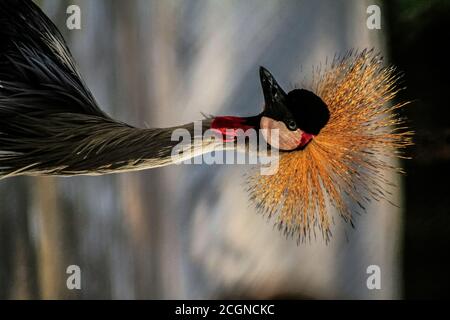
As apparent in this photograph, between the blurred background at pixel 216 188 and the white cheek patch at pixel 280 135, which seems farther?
the blurred background at pixel 216 188

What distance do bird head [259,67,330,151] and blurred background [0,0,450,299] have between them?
0.47ft

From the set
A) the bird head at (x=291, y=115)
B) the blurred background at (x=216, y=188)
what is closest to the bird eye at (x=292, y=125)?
the bird head at (x=291, y=115)

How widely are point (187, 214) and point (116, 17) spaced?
19.5 inches

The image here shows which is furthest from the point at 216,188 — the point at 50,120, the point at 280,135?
the point at 50,120

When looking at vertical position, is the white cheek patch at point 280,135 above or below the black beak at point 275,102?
below

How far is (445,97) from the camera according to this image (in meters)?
1.19

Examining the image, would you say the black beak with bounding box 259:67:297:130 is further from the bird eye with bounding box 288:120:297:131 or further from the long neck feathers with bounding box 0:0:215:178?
the long neck feathers with bounding box 0:0:215:178

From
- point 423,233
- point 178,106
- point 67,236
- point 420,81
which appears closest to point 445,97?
point 420,81

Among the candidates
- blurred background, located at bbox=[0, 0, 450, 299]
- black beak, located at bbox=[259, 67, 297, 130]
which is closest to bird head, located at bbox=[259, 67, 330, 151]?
black beak, located at bbox=[259, 67, 297, 130]

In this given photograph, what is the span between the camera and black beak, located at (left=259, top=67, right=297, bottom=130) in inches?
39.5

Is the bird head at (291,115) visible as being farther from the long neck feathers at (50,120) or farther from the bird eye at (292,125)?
the long neck feathers at (50,120)

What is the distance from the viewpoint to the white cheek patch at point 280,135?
3.32 feet
